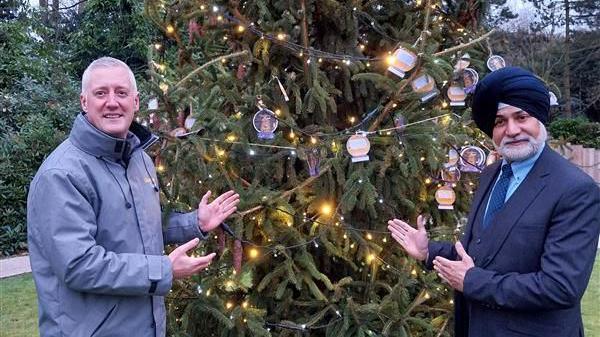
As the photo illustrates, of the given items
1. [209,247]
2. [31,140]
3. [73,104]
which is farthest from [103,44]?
[209,247]

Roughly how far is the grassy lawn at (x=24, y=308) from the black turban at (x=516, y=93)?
13.3ft

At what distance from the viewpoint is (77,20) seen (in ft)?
43.7

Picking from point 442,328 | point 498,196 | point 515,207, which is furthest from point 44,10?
point 515,207

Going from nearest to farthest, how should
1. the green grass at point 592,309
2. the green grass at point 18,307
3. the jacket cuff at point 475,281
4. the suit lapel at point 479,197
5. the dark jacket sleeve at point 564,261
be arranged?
the dark jacket sleeve at point 564,261 < the jacket cuff at point 475,281 < the suit lapel at point 479,197 < the green grass at point 592,309 < the green grass at point 18,307

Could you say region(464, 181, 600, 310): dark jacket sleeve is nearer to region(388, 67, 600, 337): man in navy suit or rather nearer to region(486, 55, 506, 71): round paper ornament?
region(388, 67, 600, 337): man in navy suit

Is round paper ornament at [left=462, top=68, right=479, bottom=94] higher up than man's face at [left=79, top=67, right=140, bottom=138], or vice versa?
round paper ornament at [left=462, top=68, right=479, bottom=94]

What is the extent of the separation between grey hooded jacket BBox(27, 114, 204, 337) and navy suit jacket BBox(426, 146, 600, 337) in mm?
1071

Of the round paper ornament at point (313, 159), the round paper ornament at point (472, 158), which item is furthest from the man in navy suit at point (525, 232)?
the round paper ornament at point (313, 159)

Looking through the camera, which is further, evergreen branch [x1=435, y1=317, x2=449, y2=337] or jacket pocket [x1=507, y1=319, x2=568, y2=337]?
evergreen branch [x1=435, y1=317, x2=449, y2=337]

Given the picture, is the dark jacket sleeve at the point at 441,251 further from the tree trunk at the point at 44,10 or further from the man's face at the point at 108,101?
the tree trunk at the point at 44,10

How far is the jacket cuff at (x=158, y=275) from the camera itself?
189cm

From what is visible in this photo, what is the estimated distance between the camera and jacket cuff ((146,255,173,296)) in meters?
1.89

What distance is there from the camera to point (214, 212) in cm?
248

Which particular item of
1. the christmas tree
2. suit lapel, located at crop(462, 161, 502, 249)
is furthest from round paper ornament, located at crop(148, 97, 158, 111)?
suit lapel, located at crop(462, 161, 502, 249)
